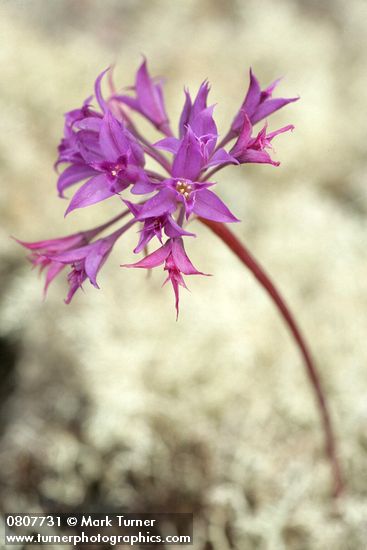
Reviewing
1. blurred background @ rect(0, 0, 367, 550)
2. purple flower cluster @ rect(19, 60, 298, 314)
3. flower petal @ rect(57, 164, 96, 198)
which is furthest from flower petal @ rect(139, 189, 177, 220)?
blurred background @ rect(0, 0, 367, 550)

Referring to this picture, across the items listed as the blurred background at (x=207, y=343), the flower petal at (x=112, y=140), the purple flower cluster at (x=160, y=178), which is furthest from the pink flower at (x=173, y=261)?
the blurred background at (x=207, y=343)

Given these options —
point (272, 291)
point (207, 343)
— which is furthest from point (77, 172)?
point (207, 343)

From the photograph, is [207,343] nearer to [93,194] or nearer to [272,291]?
[272,291]

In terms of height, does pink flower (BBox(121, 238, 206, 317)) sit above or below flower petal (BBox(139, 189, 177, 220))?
below

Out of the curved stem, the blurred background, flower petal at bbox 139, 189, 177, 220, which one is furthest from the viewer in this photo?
the blurred background

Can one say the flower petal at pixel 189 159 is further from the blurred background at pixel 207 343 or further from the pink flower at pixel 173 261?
the blurred background at pixel 207 343

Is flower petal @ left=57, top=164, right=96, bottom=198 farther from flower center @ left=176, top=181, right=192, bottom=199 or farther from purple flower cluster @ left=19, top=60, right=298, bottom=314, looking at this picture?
flower center @ left=176, top=181, right=192, bottom=199
